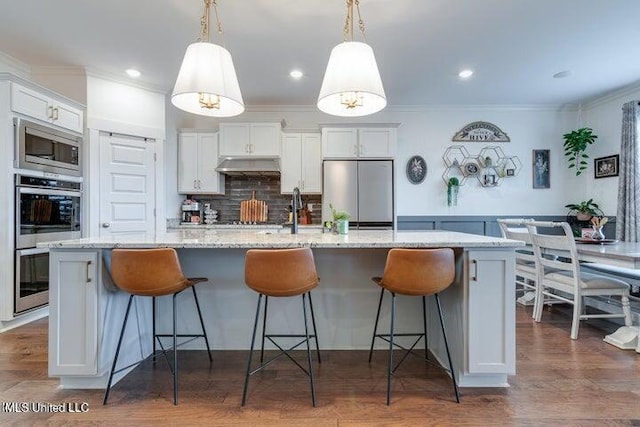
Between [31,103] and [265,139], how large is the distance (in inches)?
96.7

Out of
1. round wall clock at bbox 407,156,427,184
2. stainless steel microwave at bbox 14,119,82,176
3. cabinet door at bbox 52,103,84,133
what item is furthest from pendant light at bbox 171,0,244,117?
round wall clock at bbox 407,156,427,184

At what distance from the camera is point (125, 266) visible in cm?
175

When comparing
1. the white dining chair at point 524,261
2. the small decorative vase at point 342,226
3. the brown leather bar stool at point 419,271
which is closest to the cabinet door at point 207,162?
the small decorative vase at point 342,226

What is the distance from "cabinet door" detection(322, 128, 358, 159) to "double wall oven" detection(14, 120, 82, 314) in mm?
2901

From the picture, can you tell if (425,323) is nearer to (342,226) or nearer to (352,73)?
(342,226)

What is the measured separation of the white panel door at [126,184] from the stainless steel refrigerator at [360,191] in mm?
2237

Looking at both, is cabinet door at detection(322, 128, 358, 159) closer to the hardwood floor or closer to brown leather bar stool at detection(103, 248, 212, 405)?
the hardwood floor

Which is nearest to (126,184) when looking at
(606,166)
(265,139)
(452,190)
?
(265,139)

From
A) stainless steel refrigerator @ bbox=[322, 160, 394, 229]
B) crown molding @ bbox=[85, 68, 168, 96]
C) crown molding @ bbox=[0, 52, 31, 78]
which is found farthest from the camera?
stainless steel refrigerator @ bbox=[322, 160, 394, 229]

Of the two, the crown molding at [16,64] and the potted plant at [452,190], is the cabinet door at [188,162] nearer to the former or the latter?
the crown molding at [16,64]

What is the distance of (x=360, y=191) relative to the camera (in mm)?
4281

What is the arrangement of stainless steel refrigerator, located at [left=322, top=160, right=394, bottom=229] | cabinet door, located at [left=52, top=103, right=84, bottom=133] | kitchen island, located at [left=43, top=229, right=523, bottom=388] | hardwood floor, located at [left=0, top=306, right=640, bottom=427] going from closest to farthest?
hardwood floor, located at [left=0, top=306, right=640, bottom=427] < kitchen island, located at [left=43, top=229, right=523, bottom=388] < cabinet door, located at [left=52, top=103, right=84, bottom=133] < stainless steel refrigerator, located at [left=322, top=160, right=394, bottom=229]

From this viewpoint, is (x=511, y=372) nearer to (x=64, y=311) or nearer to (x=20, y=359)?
(x=64, y=311)

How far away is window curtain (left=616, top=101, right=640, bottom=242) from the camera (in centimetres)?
383
